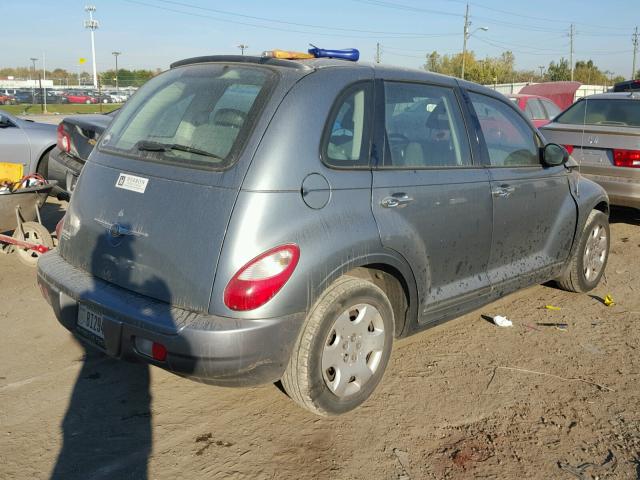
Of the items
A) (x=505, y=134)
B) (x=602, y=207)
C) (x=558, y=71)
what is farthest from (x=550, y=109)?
(x=558, y=71)

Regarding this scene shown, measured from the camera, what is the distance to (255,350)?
296cm

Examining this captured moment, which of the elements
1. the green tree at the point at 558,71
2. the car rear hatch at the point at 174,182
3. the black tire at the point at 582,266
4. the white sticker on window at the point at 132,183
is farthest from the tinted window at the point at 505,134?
the green tree at the point at 558,71

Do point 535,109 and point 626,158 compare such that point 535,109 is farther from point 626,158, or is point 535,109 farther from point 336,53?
point 336,53

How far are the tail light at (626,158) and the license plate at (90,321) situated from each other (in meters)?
6.34

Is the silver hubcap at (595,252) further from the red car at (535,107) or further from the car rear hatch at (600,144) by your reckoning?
the red car at (535,107)

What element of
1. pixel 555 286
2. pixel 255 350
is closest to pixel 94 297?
pixel 255 350

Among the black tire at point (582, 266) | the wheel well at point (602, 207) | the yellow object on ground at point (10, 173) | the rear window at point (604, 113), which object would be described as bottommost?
the black tire at point (582, 266)

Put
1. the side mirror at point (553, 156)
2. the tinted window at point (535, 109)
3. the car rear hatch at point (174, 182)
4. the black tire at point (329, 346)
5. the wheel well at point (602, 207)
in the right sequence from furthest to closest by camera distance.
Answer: the tinted window at point (535, 109)
the wheel well at point (602, 207)
the side mirror at point (553, 156)
the black tire at point (329, 346)
the car rear hatch at point (174, 182)

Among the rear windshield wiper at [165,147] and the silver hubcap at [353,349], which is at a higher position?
the rear windshield wiper at [165,147]

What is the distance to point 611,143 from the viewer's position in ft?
24.6

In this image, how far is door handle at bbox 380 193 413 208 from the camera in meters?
3.49

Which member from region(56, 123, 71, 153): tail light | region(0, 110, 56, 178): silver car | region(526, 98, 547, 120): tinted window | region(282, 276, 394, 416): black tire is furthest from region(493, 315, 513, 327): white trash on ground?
region(526, 98, 547, 120): tinted window

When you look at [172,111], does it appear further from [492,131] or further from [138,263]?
[492,131]

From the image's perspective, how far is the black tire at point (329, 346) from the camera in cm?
317
